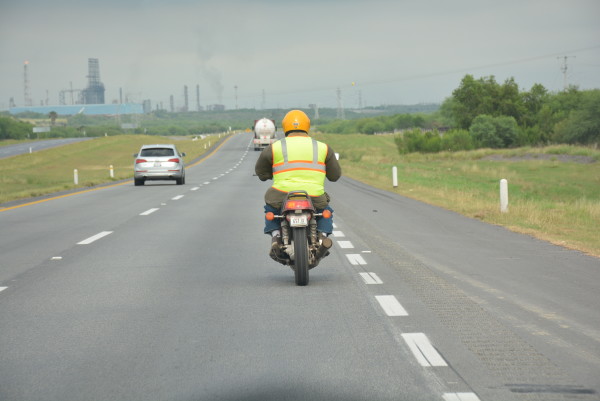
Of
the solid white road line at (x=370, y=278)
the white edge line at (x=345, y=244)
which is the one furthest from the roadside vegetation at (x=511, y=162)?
the solid white road line at (x=370, y=278)

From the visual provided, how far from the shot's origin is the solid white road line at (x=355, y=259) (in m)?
11.1

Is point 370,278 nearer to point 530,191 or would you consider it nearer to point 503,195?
point 503,195

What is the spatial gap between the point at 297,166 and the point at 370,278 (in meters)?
1.58

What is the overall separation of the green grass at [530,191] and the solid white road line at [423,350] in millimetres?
7200

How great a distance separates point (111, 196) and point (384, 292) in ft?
66.0

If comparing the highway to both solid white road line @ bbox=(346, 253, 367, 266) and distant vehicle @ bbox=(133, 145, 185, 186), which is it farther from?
distant vehicle @ bbox=(133, 145, 185, 186)

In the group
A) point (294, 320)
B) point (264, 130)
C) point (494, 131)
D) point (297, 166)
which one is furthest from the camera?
point (494, 131)

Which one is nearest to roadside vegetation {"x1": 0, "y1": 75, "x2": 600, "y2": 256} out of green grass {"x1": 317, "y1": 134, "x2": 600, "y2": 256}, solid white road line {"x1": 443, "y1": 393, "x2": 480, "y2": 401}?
green grass {"x1": 317, "y1": 134, "x2": 600, "y2": 256}

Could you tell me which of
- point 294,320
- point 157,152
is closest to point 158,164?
point 157,152

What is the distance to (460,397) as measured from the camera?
4840 mm

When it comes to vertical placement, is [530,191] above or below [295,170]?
below

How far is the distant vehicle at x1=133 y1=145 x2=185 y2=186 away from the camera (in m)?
33.7

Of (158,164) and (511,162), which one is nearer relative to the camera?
(158,164)

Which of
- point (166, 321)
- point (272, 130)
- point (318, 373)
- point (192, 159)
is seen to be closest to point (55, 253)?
point (166, 321)
